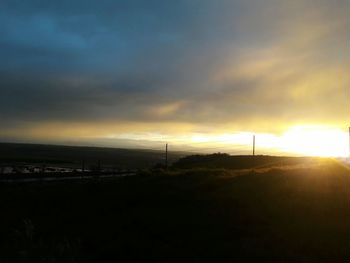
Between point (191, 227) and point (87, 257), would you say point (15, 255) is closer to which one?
point (87, 257)

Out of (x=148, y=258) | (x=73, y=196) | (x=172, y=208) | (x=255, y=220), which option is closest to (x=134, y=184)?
(x=73, y=196)

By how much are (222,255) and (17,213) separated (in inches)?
399

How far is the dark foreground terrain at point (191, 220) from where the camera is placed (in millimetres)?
11453

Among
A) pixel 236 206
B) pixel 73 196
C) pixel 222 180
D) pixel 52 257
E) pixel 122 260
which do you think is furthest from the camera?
pixel 73 196

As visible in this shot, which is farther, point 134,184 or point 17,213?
point 134,184

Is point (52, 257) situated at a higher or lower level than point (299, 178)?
lower

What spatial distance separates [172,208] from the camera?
1683 centimetres

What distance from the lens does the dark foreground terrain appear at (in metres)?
11.5

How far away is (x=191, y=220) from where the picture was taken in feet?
49.1

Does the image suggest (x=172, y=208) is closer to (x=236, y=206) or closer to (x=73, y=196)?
(x=236, y=206)

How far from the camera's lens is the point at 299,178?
18984mm

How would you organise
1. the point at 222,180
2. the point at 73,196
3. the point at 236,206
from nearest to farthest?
the point at 236,206 < the point at 222,180 < the point at 73,196

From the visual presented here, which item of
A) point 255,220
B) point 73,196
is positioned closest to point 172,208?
point 255,220

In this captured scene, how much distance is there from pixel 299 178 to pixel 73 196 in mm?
9476
